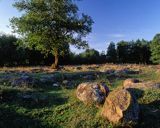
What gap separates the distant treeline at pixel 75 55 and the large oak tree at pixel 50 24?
3709 mm

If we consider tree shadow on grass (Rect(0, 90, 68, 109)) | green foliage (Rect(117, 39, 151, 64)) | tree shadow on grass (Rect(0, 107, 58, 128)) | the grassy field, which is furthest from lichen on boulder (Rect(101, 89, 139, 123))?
green foliage (Rect(117, 39, 151, 64))

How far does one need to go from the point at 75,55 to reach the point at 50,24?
43321 mm

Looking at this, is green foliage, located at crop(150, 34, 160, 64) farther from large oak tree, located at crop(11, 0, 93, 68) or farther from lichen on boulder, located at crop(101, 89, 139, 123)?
lichen on boulder, located at crop(101, 89, 139, 123)

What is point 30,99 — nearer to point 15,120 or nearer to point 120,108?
point 15,120

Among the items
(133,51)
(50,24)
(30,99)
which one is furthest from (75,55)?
(30,99)

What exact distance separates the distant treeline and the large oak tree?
3.71 metres

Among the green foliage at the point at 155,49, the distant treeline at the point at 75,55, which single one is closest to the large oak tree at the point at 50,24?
the distant treeline at the point at 75,55

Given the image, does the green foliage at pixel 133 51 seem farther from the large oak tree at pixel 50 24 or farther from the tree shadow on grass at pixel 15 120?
the tree shadow on grass at pixel 15 120

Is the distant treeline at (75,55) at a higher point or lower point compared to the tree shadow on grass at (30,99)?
higher

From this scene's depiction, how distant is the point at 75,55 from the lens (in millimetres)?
80812

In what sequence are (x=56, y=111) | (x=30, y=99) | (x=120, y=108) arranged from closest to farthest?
1. (x=120, y=108)
2. (x=56, y=111)
3. (x=30, y=99)

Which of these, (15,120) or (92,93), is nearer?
(15,120)

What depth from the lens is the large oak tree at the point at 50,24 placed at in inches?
1460

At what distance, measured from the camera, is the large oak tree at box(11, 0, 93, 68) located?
122 ft
